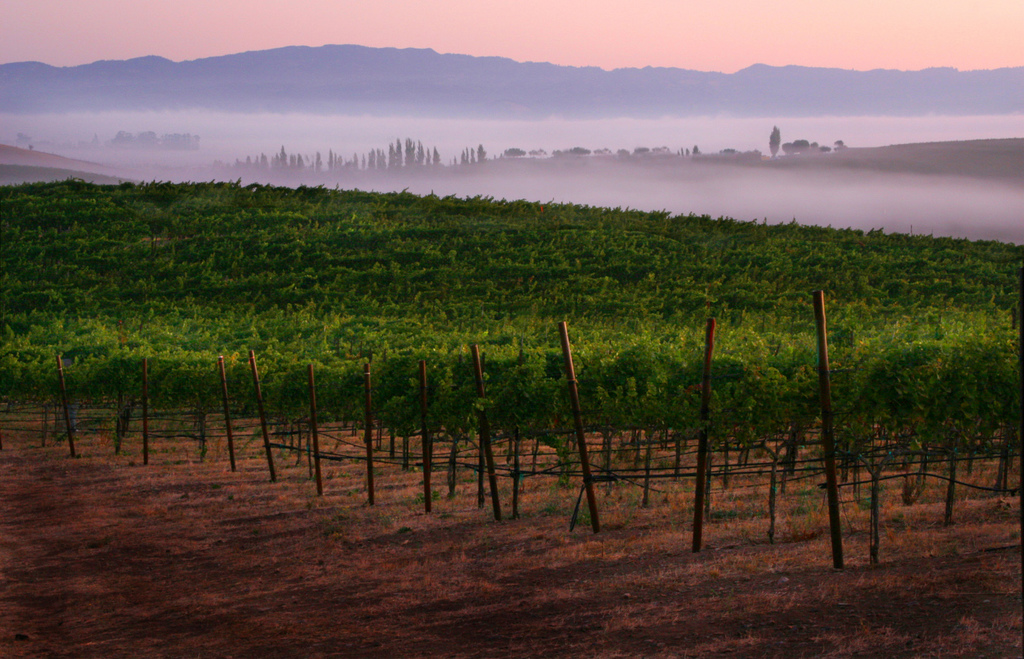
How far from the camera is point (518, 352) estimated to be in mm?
17844

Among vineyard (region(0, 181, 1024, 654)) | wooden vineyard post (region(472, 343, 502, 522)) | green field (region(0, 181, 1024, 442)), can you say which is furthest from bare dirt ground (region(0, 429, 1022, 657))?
green field (region(0, 181, 1024, 442))

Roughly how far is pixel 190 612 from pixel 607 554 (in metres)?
5.53

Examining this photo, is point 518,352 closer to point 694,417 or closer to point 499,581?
point 694,417

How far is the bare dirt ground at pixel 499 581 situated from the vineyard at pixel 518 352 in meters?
0.48

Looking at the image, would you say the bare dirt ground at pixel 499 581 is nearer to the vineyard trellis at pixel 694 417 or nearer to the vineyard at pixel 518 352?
the vineyard at pixel 518 352

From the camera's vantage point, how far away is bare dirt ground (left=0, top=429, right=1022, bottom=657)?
8750mm

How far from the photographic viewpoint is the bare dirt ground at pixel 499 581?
8750 mm

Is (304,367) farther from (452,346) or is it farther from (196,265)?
(196,265)

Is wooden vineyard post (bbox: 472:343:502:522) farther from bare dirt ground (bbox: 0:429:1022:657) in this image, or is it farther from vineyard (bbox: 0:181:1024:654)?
bare dirt ground (bbox: 0:429:1022:657)

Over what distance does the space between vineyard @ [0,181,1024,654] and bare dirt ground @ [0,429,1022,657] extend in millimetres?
478

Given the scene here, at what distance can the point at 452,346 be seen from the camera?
29234 millimetres

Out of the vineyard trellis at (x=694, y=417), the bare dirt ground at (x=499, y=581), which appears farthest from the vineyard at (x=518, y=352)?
the bare dirt ground at (x=499, y=581)

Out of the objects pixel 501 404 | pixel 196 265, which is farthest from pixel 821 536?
pixel 196 265

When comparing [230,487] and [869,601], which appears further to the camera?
[230,487]
